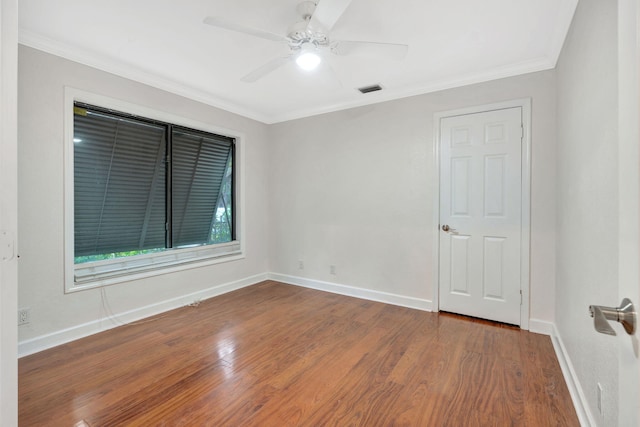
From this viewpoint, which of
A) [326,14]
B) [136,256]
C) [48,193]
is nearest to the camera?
[326,14]

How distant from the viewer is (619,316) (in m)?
0.60

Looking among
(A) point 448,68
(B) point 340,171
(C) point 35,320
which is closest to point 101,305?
(C) point 35,320

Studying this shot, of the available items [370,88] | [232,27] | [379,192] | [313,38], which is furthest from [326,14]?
[379,192]

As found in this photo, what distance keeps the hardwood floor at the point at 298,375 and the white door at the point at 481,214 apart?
0.90ft

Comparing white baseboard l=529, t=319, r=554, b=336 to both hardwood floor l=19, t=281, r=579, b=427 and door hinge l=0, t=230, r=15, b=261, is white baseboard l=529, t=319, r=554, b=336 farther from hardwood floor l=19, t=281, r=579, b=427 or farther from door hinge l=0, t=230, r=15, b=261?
door hinge l=0, t=230, r=15, b=261

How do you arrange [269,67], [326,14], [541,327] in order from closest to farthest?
[326,14] < [269,67] < [541,327]

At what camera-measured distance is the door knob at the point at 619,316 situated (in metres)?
0.57

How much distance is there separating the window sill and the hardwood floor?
1.59 feet

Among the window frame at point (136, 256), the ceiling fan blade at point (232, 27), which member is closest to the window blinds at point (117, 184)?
the window frame at point (136, 256)

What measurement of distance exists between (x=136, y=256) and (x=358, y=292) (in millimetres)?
2607

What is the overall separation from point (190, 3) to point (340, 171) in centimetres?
243

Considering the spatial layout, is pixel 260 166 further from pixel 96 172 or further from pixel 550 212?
pixel 550 212

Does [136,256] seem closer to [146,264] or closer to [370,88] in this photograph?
[146,264]

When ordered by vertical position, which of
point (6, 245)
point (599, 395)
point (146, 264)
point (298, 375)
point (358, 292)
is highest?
point (6, 245)
